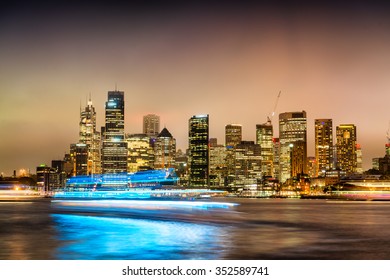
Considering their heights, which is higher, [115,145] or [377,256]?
[115,145]

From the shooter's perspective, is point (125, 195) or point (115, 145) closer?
point (125, 195)

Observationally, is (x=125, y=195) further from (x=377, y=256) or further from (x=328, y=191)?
(x=328, y=191)

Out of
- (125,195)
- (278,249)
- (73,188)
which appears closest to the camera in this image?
(278,249)

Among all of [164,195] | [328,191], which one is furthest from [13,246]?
[328,191]
